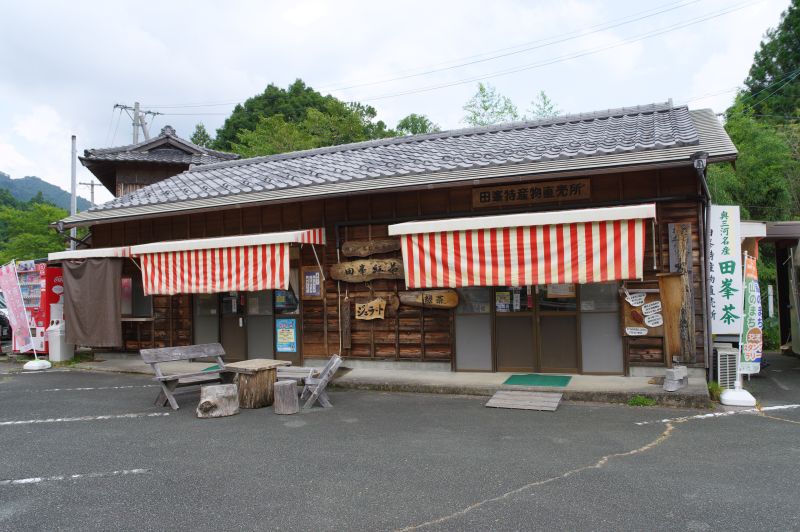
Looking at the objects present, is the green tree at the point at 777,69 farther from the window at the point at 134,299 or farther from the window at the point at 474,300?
the window at the point at 134,299

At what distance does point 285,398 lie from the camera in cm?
669

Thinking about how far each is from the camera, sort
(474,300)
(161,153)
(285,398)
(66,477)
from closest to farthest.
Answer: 1. (66,477)
2. (285,398)
3. (474,300)
4. (161,153)

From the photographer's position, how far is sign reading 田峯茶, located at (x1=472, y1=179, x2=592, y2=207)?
789cm

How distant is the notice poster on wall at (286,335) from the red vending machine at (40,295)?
5544mm

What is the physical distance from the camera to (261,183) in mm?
10352

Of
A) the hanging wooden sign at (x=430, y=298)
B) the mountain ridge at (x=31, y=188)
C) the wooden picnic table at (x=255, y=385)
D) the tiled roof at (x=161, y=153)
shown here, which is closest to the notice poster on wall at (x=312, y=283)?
the hanging wooden sign at (x=430, y=298)

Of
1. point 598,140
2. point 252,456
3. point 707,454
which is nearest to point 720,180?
point 598,140

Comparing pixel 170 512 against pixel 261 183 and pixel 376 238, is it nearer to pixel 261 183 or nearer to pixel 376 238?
pixel 376 238

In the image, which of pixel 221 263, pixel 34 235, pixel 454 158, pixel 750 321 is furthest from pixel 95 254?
pixel 34 235

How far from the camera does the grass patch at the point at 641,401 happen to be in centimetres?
657

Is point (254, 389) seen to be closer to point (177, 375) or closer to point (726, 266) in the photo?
point (177, 375)

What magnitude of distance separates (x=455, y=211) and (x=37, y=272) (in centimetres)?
1065

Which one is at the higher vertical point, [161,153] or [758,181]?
[161,153]

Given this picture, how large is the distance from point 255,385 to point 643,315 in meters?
5.80
